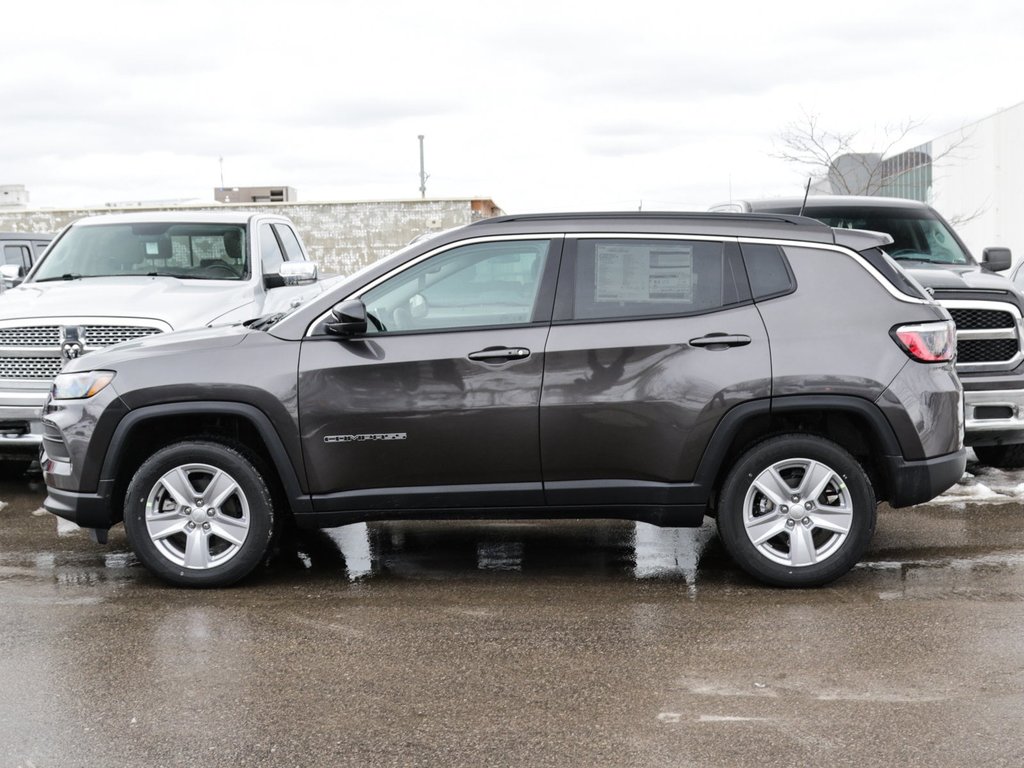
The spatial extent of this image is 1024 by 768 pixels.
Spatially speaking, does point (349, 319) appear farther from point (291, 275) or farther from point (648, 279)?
point (291, 275)

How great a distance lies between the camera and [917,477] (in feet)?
20.5

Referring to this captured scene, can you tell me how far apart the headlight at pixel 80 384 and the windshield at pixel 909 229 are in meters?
6.62

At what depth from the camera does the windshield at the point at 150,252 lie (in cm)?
1055

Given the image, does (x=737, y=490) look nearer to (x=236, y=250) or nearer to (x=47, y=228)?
(x=236, y=250)

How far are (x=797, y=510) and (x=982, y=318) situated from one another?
3.55 m

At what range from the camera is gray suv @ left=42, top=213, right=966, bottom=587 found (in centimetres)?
617

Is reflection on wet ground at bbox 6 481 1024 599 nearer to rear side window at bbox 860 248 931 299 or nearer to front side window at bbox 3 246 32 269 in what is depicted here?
rear side window at bbox 860 248 931 299

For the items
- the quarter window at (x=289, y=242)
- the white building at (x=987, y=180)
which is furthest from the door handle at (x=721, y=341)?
the white building at (x=987, y=180)

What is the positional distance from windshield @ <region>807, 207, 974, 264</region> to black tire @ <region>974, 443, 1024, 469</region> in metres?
1.63

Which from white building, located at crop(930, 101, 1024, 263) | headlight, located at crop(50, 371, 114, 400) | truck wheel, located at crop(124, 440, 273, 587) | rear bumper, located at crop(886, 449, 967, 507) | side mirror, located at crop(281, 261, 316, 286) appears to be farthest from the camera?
white building, located at crop(930, 101, 1024, 263)

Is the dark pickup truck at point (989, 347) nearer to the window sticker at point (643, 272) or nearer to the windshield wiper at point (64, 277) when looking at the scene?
the window sticker at point (643, 272)

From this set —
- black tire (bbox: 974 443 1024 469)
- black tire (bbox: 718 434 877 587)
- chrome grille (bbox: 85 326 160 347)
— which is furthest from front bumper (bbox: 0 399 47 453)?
black tire (bbox: 974 443 1024 469)

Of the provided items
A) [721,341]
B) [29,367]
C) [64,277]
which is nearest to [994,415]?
[721,341]

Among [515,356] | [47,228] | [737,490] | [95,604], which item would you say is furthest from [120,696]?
[47,228]
